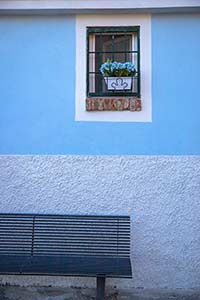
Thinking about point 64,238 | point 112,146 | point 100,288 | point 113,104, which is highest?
point 113,104

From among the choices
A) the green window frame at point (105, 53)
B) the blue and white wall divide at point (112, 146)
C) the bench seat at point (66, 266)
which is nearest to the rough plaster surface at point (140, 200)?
the blue and white wall divide at point (112, 146)

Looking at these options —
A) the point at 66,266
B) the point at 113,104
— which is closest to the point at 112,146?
the point at 113,104

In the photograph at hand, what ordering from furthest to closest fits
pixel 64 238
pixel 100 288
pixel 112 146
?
pixel 112 146 → pixel 64 238 → pixel 100 288

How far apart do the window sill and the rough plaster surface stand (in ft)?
1.94

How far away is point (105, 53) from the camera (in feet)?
18.4

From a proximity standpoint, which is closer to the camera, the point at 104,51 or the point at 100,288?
the point at 100,288

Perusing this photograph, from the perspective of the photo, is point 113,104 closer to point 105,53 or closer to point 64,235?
point 105,53

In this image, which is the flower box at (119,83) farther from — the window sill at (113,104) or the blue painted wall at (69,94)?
the blue painted wall at (69,94)

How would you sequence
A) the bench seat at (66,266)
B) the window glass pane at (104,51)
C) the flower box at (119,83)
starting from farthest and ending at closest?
the window glass pane at (104,51) < the flower box at (119,83) < the bench seat at (66,266)

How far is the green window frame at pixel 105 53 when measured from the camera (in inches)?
216

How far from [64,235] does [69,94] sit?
1.70 metres

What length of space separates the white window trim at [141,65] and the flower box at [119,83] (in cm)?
18

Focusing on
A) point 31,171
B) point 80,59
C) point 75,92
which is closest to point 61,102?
point 75,92

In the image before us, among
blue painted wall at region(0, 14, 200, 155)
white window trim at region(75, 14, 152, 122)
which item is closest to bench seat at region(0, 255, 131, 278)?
blue painted wall at region(0, 14, 200, 155)
